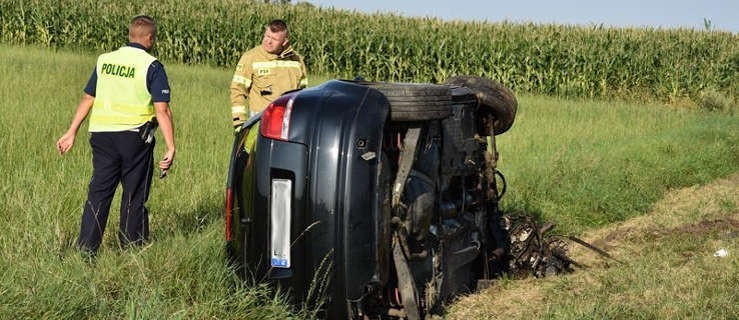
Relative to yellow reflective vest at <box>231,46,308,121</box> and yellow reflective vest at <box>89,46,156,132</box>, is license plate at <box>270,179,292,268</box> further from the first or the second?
yellow reflective vest at <box>231,46,308,121</box>

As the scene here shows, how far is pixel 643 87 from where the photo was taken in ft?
90.2

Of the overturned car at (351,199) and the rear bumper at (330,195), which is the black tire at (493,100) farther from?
the rear bumper at (330,195)

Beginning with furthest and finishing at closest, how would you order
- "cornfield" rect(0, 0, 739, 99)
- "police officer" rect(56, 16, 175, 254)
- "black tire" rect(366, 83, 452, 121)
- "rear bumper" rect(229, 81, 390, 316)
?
"cornfield" rect(0, 0, 739, 99), "police officer" rect(56, 16, 175, 254), "black tire" rect(366, 83, 452, 121), "rear bumper" rect(229, 81, 390, 316)

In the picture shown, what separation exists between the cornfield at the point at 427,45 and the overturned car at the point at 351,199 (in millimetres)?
21594

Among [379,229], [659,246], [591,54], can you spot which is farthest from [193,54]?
[379,229]

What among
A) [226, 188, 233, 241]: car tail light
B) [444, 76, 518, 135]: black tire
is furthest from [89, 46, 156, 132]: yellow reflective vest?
[444, 76, 518, 135]: black tire

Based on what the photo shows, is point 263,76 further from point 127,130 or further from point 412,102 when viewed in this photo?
point 412,102

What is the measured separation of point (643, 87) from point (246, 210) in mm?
23896

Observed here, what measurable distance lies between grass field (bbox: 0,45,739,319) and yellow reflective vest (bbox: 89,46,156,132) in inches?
28.2

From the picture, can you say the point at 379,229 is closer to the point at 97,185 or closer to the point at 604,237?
the point at 97,185

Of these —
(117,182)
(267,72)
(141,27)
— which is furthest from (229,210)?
(267,72)

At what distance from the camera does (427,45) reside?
27438 mm

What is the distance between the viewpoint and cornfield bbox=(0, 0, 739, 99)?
88.8 feet

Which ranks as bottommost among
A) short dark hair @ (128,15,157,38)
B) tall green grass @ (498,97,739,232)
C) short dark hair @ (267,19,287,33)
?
tall green grass @ (498,97,739,232)
